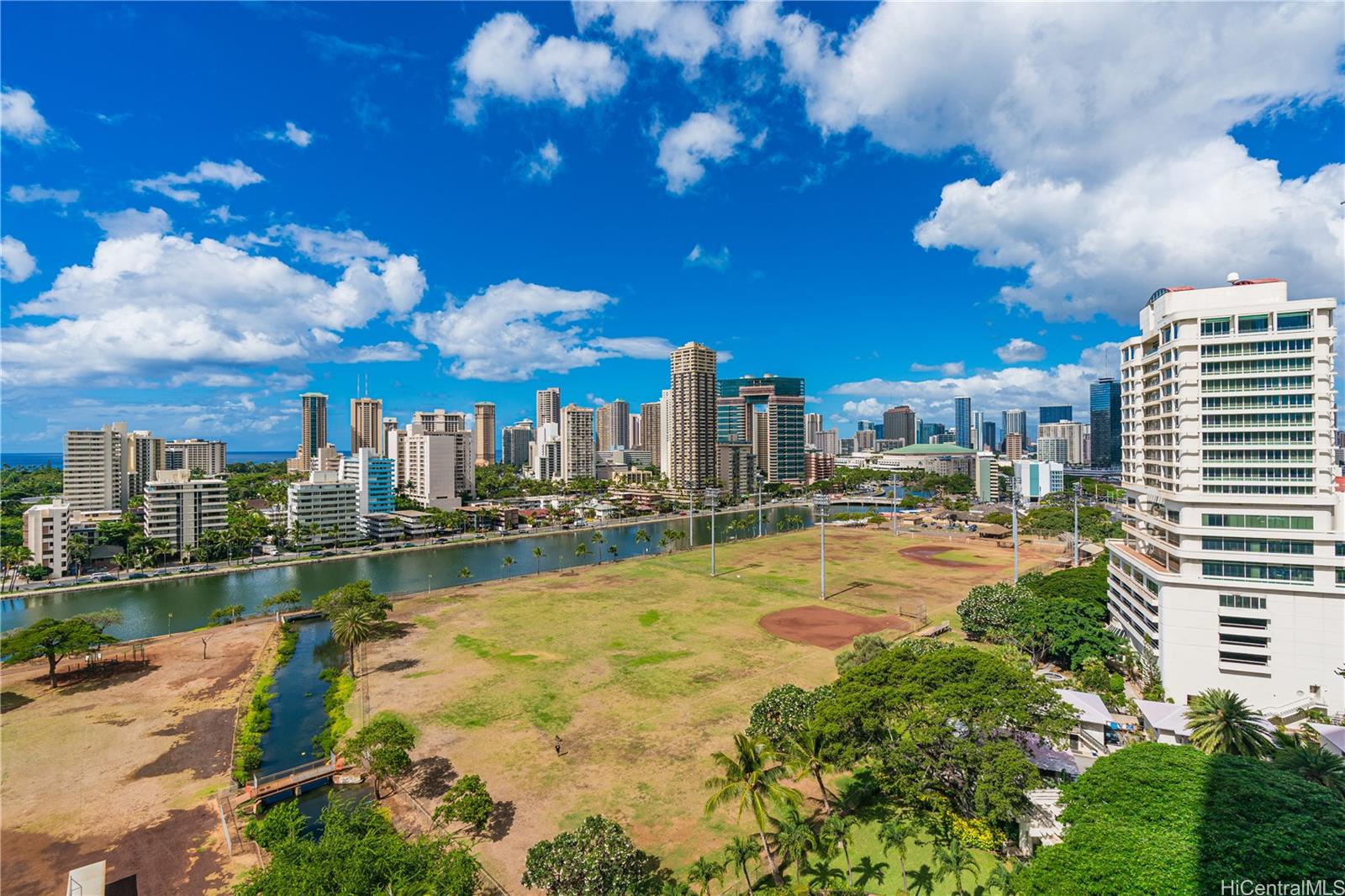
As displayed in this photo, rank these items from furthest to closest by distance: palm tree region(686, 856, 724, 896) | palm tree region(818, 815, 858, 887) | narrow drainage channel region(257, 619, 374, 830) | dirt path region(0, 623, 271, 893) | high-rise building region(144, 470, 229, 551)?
high-rise building region(144, 470, 229, 551), narrow drainage channel region(257, 619, 374, 830), dirt path region(0, 623, 271, 893), palm tree region(818, 815, 858, 887), palm tree region(686, 856, 724, 896)

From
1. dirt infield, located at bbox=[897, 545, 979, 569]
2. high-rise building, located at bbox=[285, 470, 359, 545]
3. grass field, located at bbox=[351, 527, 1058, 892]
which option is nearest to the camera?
grass field, located at bbox=[351, 527, 1058, 892]

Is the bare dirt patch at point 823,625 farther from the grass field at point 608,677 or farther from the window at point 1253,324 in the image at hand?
the window at point 1253,324

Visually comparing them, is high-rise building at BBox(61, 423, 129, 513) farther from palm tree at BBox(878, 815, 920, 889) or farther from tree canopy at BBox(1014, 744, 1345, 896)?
tree canopy at BBox(1014, 744, 1345, 896)

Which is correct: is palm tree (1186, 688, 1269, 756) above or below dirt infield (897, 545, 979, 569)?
above

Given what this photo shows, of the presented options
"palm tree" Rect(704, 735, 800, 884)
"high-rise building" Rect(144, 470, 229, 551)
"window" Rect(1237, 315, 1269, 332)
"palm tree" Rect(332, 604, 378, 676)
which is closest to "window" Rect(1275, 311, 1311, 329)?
"window" Rect(1237, 315, 1269, 332)

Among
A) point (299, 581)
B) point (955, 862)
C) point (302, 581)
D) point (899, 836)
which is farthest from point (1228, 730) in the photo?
point (299, 581)

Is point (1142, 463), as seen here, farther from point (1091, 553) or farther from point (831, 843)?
point (1091, 553)

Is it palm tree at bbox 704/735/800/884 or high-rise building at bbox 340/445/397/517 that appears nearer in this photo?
palm tree at bbox 704/735/800/884

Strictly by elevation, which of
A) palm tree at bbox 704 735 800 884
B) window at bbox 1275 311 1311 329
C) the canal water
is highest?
window at bbox 1275 311 1311 329
